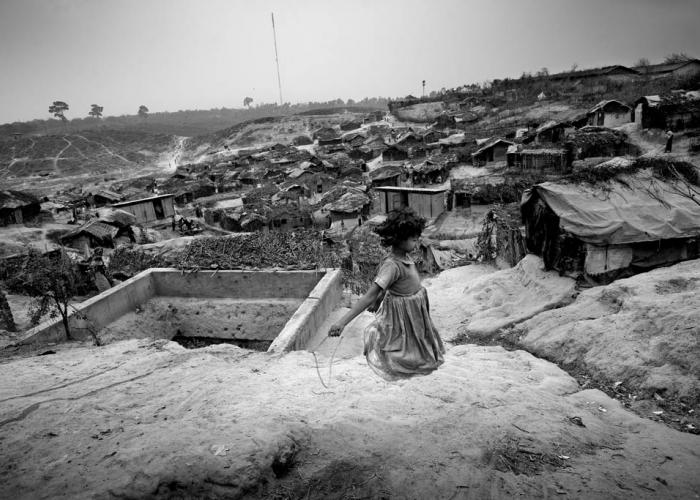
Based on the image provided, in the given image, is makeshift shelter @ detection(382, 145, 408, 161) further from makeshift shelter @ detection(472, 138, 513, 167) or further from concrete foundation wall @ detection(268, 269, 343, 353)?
concrete foundation wall @ detection(268, 269, 343, 353)

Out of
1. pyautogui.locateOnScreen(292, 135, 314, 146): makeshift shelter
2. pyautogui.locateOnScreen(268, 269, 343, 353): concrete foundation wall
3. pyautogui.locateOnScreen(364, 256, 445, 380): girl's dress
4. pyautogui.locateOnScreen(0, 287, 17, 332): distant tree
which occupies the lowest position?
pyautogui.locateOnScreen(0, 287, 17, 332): distant tree

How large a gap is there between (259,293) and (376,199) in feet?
63.0

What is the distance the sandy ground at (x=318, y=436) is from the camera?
2.79 metres

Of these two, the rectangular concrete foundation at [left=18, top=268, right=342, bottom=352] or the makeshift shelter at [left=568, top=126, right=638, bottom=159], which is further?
the makeshift shelter at [left=568, top=126, right=638, bottom=159]

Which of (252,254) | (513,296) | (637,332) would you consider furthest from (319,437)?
(513,296)

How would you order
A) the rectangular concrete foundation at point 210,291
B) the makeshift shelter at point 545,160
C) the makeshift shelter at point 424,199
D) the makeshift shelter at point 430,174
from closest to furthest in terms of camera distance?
the rectangular concrete foundation at point 210,291 → the makeshift shelter at point 424,199 → the makeshift shelter at point 545,160 → the makeshift shelter at point 430,174

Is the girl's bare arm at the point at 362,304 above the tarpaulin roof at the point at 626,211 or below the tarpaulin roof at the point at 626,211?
above

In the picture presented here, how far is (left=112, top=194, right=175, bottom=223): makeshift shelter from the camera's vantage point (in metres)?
29.4

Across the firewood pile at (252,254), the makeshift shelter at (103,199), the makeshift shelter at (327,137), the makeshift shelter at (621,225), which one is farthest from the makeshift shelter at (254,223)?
the makeshift shelter at (327,137)

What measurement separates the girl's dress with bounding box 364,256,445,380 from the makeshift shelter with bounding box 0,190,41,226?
28025 millimetres

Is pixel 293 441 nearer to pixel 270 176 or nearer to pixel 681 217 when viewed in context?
pixel 681 217

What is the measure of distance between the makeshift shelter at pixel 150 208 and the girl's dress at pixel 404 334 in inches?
1180

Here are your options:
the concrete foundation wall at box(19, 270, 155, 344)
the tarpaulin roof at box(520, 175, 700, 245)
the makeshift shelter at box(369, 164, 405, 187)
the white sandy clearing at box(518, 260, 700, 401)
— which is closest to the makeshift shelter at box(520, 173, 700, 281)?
the tarpaulin roof at box(520, 175, 700, 245)

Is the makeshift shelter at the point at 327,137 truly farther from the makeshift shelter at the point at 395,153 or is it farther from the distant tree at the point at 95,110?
the distant tree at the point at 95,110
